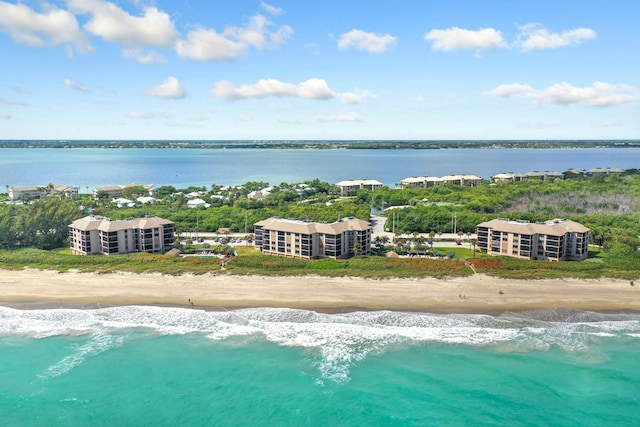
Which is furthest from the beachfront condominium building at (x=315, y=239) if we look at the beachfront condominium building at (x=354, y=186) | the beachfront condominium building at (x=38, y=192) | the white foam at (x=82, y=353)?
the beachfront condominium building at (x=38, y=192)

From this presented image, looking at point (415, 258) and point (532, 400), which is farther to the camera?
point (415, 258)

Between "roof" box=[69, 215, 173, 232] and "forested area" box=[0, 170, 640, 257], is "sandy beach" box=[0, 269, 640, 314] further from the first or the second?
"forested area" box=[0, 170, 640, 257]

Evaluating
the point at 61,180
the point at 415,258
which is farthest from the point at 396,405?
the point at 61,180

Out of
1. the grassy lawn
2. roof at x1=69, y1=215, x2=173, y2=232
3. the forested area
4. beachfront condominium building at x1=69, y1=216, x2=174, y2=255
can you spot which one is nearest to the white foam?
the grassy lawn

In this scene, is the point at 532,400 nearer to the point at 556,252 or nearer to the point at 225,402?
the point at 225,402

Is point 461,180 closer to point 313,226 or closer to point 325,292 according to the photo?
point 313,226

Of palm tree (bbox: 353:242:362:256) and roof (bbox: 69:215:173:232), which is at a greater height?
roof (bbox: 69:215:173:232)

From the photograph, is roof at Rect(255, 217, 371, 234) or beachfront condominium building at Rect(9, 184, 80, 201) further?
beachfront condominium building at Rect(9, 184, 80, 201)
